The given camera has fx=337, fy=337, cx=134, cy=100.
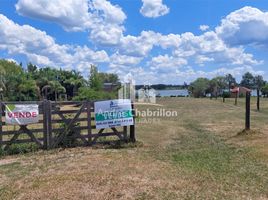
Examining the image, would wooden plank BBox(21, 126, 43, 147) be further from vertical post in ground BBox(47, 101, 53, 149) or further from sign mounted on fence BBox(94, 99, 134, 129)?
sign mounted on fence BBox(94, 99, 134, 129)

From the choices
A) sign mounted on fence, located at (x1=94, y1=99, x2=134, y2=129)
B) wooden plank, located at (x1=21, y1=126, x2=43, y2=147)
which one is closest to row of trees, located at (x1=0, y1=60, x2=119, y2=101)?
sign mounted on fence, located at (x1=94, y1=99, x2=134, y2=129)

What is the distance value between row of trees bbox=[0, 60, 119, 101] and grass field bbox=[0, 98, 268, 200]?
69.9 feet

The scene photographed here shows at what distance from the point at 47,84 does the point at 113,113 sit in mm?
48773

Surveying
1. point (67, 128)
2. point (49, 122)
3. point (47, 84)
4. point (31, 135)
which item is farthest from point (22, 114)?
point (47, 84)

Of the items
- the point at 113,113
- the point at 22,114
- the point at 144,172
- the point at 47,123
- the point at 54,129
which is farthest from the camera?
the point at 113,113

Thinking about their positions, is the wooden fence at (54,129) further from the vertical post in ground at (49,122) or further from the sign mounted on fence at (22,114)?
the sign mounted on fence at (22,114)

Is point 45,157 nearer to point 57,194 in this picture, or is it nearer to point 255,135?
point 57,194

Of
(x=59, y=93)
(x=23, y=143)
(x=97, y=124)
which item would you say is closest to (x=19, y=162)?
(x=23, y=143)

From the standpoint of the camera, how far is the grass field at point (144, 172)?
18.6 feet

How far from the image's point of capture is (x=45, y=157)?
29.2 ft

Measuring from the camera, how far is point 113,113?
35.3ft

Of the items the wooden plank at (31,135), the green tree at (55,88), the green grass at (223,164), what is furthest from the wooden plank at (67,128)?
the green tree at (55,88)

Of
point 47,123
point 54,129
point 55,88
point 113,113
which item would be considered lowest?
point 54,129

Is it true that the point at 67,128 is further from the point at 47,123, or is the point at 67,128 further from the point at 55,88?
the point at 55,88
